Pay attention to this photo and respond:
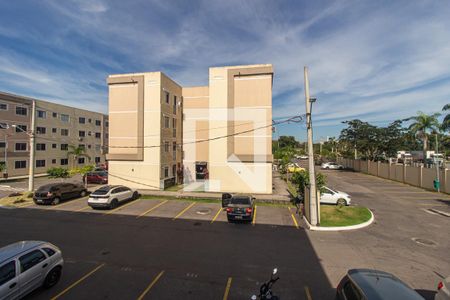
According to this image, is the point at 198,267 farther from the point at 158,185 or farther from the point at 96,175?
the point at 96,175

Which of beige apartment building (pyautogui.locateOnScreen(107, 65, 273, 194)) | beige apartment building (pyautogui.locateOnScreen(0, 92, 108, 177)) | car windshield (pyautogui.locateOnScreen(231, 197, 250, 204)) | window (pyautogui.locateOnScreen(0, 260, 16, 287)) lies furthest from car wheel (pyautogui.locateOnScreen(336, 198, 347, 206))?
beige apartment building (pyautogui.locateOnScreen(0, 92, 108, 177))

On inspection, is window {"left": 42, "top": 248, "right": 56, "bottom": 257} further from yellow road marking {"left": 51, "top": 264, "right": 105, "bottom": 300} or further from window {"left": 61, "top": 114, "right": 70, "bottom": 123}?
window {"left": 61, "top": 114, "right": 70, "bottom": 123}

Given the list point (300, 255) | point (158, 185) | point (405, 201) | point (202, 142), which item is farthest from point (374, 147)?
point (300, 255)

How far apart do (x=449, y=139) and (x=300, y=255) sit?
4122cm

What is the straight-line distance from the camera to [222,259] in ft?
34.0

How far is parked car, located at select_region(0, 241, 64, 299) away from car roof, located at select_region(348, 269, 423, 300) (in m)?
8.97

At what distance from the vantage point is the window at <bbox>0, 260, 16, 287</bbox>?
6.42 m

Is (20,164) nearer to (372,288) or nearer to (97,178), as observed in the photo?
(97,178)

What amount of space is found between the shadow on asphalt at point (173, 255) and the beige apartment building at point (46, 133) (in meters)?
20.0

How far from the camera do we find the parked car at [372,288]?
17.1 ft

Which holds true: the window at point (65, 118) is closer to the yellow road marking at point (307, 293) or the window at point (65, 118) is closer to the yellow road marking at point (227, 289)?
the yellow road marking at point (227, 289)

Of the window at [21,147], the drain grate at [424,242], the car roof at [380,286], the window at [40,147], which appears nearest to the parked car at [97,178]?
the window at [21,147]

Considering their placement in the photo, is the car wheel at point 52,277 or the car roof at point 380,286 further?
the car wheel at point 52,277

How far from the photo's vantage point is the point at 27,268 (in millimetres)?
7117
